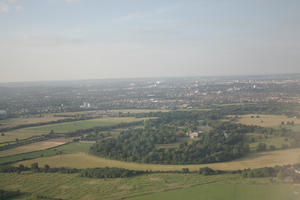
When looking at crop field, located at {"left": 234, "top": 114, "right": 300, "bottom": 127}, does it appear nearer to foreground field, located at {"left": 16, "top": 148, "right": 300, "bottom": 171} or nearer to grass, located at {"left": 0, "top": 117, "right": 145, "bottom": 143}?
foreground field, located at {"left": 16, "top": 148, "right": 300, "bottom": 171}

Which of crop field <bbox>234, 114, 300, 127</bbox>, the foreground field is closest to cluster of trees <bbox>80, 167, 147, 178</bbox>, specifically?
the foreground field

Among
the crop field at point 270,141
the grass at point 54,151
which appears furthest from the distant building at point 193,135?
the grass at point 54,151

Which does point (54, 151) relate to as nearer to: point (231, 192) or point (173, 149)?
point (173, 149)

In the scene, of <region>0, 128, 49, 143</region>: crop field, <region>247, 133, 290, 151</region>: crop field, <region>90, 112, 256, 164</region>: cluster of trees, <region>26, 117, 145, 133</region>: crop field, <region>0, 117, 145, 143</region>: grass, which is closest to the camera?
<region>90, 112, 256, 164</region>: cluster of trees

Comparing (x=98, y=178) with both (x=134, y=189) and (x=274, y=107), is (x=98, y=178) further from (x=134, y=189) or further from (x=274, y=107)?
(x=274, y=107)

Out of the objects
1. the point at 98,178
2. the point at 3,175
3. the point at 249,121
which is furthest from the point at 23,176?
the point at 249,121

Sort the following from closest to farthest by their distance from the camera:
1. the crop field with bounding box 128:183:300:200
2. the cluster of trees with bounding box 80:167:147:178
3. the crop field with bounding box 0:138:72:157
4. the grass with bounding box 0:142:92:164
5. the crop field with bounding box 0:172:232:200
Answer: the crop field with bounding box 128:183:300:200 < the crop field with bounding box 0:172:232:200 < the cluster of trees with bounding box 80:167:147:178 < the grass with bounding box 0:142:92:164 < the crop field with bounding box 0:138:72:157
